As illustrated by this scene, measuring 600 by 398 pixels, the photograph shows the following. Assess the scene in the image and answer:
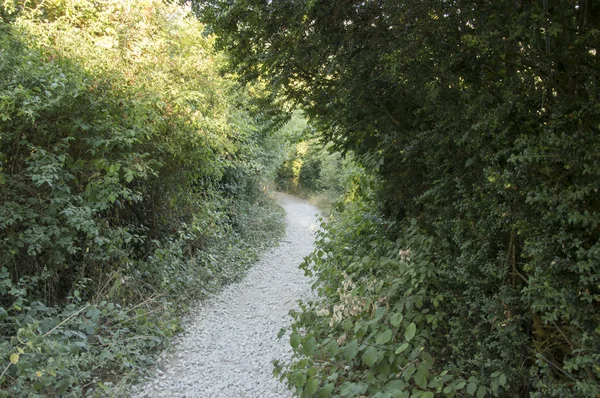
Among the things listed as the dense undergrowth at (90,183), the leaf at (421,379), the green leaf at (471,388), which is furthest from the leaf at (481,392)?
the dense undergrowth at (90,183)

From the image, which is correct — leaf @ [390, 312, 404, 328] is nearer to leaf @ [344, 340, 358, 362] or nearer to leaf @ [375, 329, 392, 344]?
leaf @ [375, 329, 392, 344]

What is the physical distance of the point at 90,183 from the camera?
4.28 m

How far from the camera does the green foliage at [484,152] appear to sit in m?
1.78

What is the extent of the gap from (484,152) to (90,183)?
4099 mm

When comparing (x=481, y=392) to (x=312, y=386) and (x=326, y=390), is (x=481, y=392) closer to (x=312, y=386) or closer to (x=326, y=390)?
(x=326, y=390)

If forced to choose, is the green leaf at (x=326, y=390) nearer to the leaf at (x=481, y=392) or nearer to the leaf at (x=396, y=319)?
the leaf at (x=396, y=319)

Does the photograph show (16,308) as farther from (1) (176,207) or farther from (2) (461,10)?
(2) (461,10)

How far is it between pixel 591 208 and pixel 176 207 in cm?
653

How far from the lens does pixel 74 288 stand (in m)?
4.44

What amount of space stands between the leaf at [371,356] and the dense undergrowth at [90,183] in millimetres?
2561

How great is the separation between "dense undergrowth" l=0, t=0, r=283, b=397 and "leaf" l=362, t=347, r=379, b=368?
2.56 meters

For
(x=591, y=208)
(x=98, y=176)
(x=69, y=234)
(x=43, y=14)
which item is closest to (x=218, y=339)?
(x=69, y=234)

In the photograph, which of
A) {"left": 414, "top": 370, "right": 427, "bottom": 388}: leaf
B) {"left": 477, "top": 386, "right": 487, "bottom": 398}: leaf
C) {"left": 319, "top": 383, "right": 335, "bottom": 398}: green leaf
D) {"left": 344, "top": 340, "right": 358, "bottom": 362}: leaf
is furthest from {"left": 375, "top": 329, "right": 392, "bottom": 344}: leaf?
{"left": 477, "top": 386, "right": 487, "bottom": 398}: leaf

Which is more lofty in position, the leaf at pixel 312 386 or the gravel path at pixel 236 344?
the leaf at pixel 312 386
